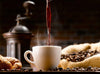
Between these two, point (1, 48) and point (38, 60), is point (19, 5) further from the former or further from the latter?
point (38, 60)

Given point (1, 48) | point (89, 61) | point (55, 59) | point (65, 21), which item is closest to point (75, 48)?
point (89, 61)

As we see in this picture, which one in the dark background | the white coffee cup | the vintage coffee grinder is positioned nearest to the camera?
the white coffee cup

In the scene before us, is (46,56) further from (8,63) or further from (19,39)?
(19,39)

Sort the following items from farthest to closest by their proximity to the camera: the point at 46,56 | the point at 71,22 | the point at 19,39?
1. the point at 71,22
2. the point at 19,39
3. the point at 46,56

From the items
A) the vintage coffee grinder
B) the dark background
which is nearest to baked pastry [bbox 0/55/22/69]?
the vintage coffee grinder

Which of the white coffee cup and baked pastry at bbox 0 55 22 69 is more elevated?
the white coffee cup

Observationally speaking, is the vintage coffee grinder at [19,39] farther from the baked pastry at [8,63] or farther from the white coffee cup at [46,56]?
the white coffee cup at [46,56]

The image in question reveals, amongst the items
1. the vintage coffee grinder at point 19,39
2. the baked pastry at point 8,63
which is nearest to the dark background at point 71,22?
the vintage coffee grinder at point 19,39

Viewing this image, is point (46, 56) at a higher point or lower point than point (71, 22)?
lower

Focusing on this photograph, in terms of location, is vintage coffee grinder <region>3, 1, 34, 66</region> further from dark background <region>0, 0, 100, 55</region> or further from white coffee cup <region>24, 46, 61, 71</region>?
dark background <region>0, 0, 100, 55</region>

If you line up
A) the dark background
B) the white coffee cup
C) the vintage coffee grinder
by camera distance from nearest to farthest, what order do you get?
the white coffee cup
the vintage coffee grinder
the dark background

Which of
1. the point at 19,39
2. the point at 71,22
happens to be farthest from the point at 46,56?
the point at 71,22
